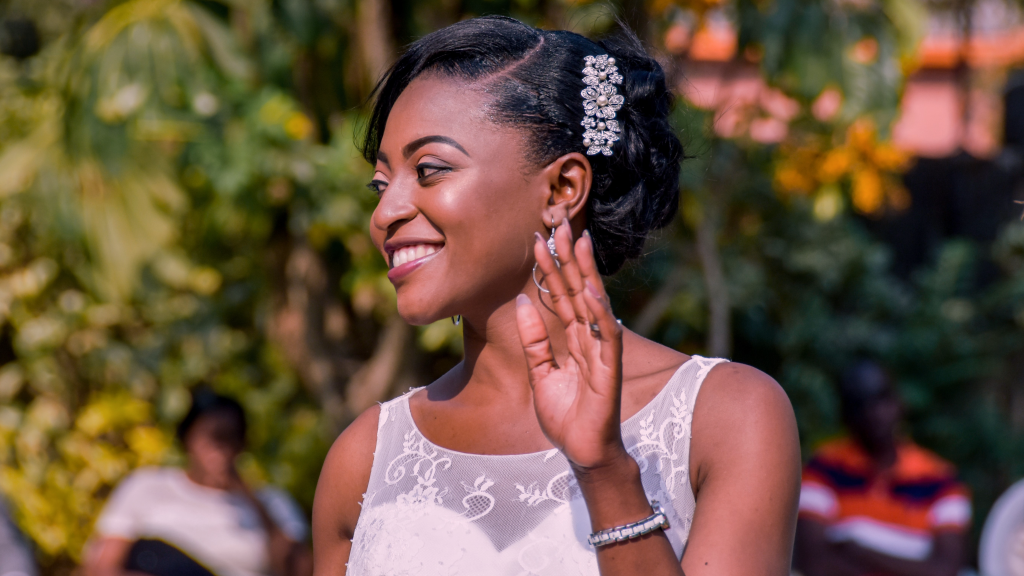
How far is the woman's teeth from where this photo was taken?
147 cm

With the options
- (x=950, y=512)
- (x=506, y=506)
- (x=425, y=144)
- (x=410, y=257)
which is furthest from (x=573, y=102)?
(x=950, y=512)

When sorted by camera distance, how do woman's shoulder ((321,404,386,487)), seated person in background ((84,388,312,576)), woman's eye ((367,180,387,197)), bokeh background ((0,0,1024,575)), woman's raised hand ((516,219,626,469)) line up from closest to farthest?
woman's raised hand ((516,219,626,469)), woman's eye ((367,180,387,197)), woman's shoulder ((321,404,386,487)), bokeh background ((0,0,1024,575)), seated person in background ((84,388,312,576))

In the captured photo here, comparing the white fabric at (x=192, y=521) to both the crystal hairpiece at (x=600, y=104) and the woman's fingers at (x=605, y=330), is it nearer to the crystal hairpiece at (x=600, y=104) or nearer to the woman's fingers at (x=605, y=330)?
the crystal hairpiece at (x=600, y=104)

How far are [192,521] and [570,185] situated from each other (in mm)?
2913

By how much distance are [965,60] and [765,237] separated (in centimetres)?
252

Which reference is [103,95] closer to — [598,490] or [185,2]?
[185,2]

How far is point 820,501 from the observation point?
12.4 feet

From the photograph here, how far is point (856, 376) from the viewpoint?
156 inches

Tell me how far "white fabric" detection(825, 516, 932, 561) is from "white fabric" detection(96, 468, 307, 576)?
218 centimetres

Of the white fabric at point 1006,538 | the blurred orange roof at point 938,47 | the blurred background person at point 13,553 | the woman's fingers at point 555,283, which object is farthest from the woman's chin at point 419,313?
the white fabric at point 1006,538

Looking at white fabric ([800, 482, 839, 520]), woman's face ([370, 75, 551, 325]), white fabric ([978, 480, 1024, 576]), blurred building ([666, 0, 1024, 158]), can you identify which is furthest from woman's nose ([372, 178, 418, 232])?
white fabric ([978, 480, 1024, 576])

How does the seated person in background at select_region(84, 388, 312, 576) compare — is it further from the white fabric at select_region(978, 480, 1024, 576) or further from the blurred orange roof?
the white fabric at select_region(978, 480, 1024, 576)

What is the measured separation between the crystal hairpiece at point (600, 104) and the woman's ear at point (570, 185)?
0.02 meters

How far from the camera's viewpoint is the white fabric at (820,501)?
3760mm
